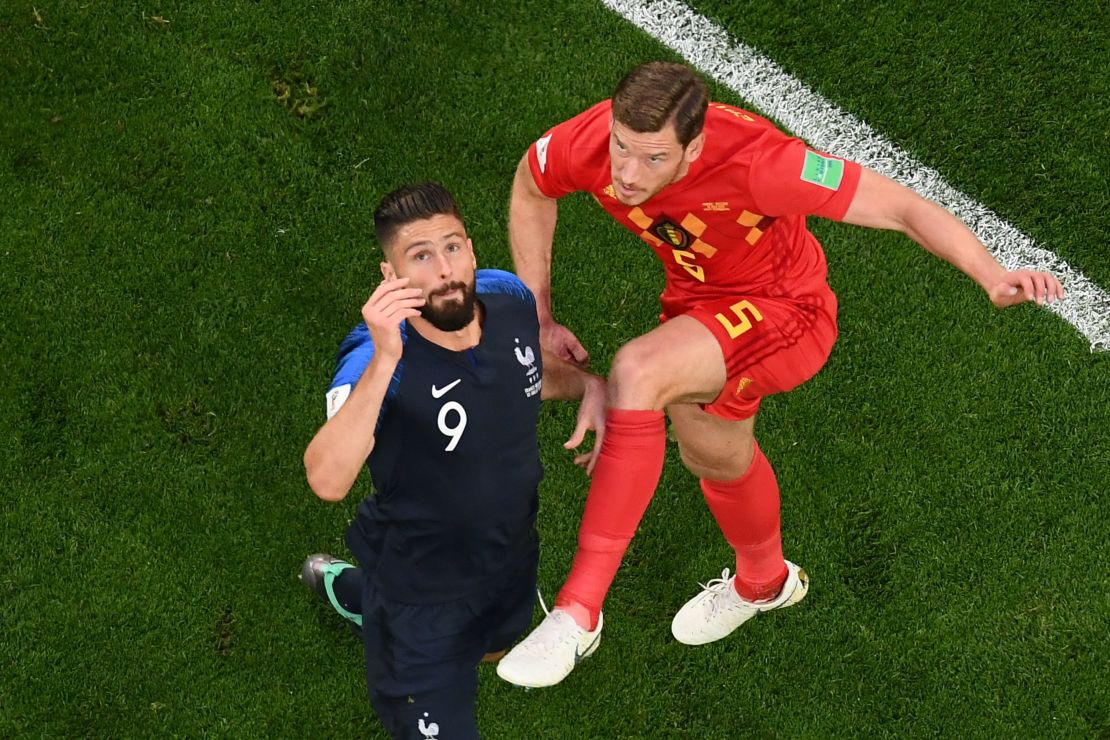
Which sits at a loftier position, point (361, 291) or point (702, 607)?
point (361, 291)

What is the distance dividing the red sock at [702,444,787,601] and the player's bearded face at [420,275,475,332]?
172 cm

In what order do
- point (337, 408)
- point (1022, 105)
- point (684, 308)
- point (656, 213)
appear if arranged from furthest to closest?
point (1022, 105) → point (684, 308) → point (656, 213) → point (337, 408)

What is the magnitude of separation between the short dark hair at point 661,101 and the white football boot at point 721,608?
245 centimetres

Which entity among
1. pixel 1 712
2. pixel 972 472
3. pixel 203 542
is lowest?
pixel 1 712

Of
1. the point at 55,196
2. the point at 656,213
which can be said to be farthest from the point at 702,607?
the point at 55,196

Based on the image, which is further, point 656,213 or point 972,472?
point 972,472

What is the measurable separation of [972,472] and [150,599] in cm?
399

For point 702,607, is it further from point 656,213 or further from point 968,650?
point 656,213

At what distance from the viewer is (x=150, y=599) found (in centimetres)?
634

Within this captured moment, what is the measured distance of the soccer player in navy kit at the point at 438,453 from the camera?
4652 millimetres

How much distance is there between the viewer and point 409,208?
484 cm

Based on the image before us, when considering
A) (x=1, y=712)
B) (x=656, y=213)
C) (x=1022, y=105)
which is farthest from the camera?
(x=1022, y=105)

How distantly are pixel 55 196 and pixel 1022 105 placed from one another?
493 cm

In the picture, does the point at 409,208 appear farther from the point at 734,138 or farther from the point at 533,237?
the point at 734,138
